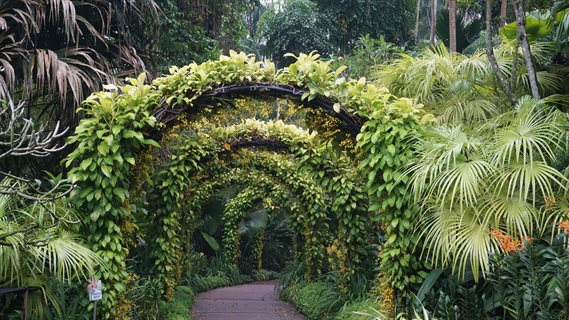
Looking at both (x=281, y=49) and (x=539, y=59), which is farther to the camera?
(x=281, y=49)

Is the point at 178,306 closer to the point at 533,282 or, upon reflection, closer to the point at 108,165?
the point at 108,165

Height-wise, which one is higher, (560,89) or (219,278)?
(560,89)

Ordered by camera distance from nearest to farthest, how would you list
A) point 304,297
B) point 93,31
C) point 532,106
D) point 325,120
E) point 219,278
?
1. point 532,106
2. point 325,120
3. point 93,31
4. point 304,297
5. point 219,278

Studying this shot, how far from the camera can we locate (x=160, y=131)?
548cm

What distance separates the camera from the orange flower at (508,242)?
3.98m

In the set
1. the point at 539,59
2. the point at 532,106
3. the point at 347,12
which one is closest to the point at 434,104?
the point at 539,59

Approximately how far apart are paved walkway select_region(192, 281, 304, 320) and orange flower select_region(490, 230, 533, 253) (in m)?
5.22

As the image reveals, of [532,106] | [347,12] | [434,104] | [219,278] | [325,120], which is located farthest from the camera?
[347,12]

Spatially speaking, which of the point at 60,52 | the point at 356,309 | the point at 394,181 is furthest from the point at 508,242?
the point at 60,52

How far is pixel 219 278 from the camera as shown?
13992 millimetres

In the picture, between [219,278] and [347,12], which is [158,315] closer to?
[219,278]

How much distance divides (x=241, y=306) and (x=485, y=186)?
21.5 ft

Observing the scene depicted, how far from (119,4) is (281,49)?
10.8m

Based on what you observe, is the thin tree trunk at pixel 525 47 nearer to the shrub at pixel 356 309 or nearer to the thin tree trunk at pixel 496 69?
the thin tree trunk at pixel 496 69
